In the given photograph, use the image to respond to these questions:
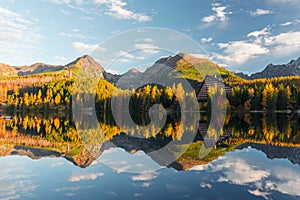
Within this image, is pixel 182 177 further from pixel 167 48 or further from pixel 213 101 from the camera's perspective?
pixel 213 101

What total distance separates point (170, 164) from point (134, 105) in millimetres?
103196

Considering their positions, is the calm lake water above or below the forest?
below

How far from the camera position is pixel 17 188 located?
13375 millimetres

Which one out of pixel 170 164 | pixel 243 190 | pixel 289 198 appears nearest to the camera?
pixel 289 198

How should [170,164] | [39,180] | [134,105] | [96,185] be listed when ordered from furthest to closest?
1. [134,105]
2. [170,164]
3. [39,180]
4. [96,185]

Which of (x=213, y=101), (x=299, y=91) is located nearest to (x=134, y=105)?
(x=213, y=101)

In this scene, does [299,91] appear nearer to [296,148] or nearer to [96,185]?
[296,148]

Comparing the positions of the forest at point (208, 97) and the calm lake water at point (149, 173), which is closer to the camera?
the calm lake water at point (149, 173)

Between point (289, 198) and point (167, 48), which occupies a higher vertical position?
point (167, 48)

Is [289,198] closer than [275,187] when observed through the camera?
Yes

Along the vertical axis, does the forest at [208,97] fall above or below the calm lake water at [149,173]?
above

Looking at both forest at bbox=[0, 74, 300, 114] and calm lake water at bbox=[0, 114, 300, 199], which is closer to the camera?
calm lake water at bbox=[0, 114, 300, 199]

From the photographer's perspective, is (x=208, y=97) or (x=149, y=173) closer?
(x=149, y=173)

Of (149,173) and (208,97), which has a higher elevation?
(208,97)
